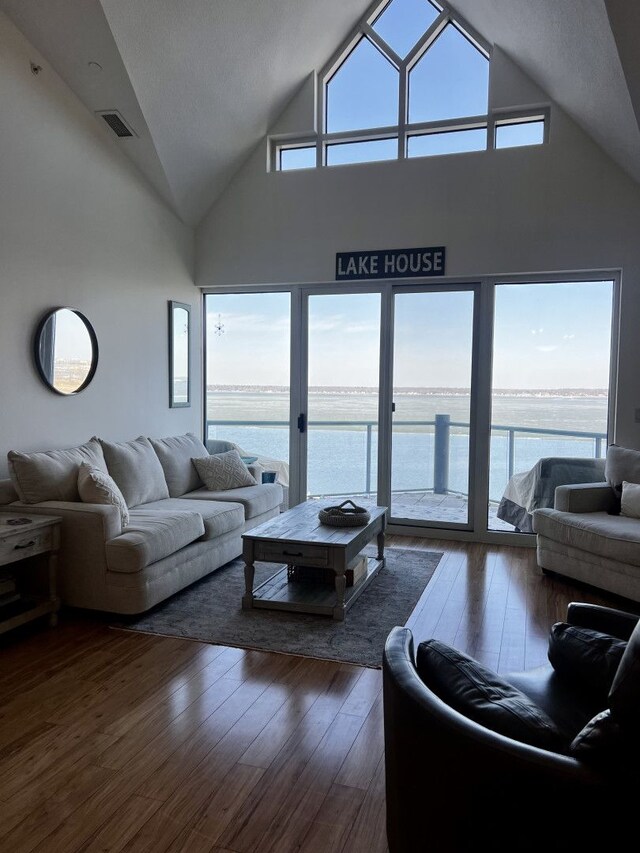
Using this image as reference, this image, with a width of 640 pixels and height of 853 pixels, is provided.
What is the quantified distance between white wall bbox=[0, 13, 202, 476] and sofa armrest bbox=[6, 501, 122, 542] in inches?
16.9

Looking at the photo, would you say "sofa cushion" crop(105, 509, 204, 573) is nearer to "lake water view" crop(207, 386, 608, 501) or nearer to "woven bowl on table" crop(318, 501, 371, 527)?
"woven bowl on table" crop(318, 501, 371, 527)

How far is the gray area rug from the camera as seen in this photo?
3256 mm

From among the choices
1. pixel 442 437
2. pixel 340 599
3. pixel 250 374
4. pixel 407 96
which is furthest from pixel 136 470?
pixel 407 96

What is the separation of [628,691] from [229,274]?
547 centimetres

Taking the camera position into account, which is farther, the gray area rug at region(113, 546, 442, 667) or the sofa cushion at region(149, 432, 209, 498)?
the sofa cushion at region(149, 432, 209, 498)

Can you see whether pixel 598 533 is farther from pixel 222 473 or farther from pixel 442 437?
pixel 222 473

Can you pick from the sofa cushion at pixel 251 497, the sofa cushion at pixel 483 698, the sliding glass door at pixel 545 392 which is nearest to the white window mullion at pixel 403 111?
the sliding glass door at pixel 545 392

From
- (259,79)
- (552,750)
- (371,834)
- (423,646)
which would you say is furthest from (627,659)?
(259,79)

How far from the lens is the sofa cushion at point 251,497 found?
4.91 metres

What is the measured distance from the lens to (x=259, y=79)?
203 inches

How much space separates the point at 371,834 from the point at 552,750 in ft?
2.85

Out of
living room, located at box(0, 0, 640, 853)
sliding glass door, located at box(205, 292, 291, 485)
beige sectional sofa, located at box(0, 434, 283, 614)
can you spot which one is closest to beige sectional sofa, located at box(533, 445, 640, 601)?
living room, located at box(0, 0, 640, 853)

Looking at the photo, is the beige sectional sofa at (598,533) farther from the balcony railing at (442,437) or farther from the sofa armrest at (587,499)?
the balcony railing at (442,437)

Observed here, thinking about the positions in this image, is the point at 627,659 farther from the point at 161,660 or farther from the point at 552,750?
the point at 161,660
